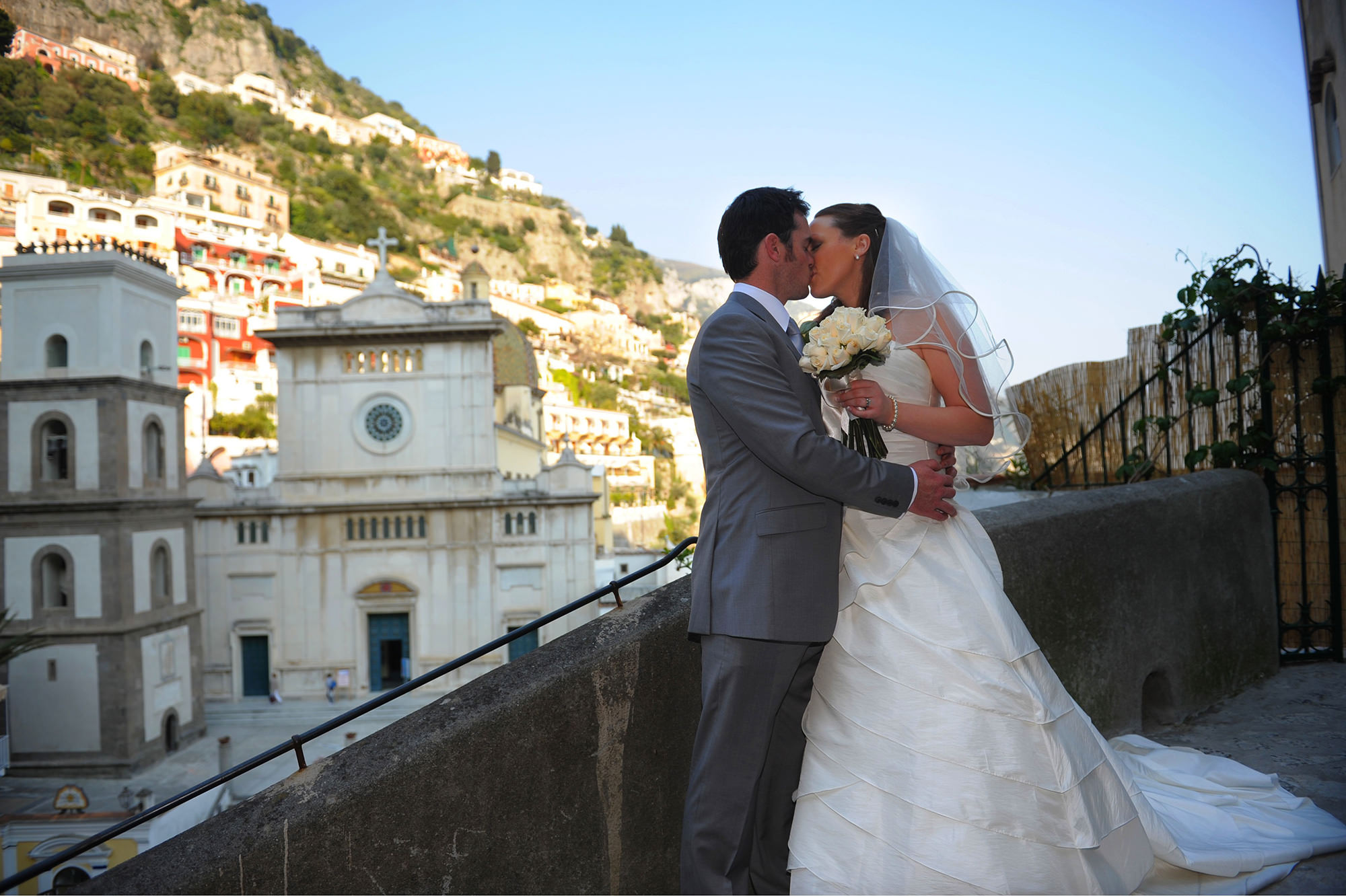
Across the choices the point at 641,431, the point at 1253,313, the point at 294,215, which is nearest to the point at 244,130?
the point at 294,215

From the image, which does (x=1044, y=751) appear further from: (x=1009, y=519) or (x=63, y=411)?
(x=63, y=411)

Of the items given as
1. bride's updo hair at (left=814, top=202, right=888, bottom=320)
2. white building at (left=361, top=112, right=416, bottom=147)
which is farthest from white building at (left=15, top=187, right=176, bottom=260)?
white building at (left=361, top=112, right=416, bottom=147)

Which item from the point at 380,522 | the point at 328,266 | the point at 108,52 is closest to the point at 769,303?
the point at 380,522

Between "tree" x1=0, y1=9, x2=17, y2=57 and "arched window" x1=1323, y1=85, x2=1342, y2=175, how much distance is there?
142ft

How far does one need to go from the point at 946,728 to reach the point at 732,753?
19.9 inches

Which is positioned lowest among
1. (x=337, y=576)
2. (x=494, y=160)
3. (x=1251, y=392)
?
(x=337, y=576)

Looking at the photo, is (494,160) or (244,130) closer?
(244,130)

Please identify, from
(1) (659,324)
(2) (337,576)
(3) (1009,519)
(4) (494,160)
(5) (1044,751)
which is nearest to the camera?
(5) (1044,751)

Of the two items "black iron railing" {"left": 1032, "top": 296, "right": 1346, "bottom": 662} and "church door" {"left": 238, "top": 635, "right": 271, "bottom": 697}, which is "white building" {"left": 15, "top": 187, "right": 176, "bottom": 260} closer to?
"church door" {"left": 238, "top": 635, "right": 271, "bottom": 697}

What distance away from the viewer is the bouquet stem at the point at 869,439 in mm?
2242

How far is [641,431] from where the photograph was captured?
246ft

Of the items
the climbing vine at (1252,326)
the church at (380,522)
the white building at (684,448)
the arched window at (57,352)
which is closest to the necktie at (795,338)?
the climbing vine at (1252,326)

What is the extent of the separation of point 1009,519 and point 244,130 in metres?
99.1

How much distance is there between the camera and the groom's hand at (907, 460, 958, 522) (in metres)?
2.05
